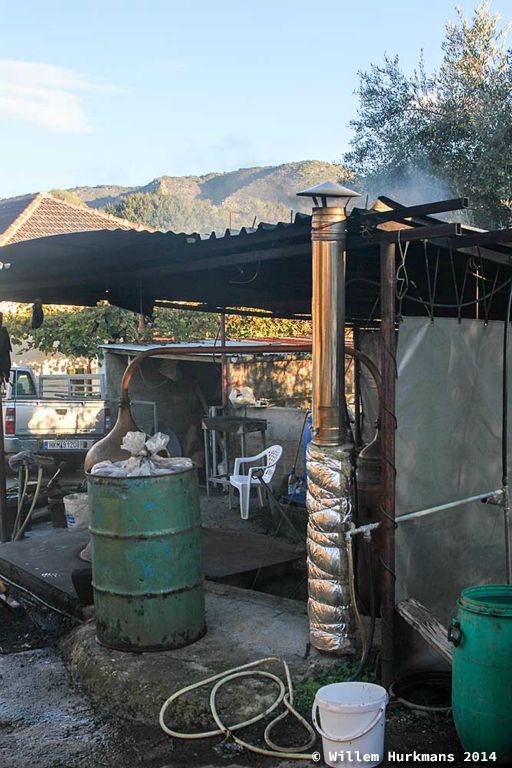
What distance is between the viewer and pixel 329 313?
4.60 meters

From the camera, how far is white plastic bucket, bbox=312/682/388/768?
359cm

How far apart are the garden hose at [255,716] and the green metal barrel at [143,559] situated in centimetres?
65

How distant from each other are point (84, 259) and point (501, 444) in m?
3.87

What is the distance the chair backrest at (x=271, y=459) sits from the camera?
10319mm

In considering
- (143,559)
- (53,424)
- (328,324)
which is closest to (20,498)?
(143,559)

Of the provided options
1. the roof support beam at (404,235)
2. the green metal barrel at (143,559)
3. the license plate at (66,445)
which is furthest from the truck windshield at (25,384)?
the roof support beam at (404,235)

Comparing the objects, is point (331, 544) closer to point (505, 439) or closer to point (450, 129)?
point (505, 439)

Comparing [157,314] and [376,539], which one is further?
[157,314]

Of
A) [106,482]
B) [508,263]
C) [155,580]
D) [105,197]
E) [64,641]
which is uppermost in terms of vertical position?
[105,197]

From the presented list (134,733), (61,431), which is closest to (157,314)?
(61,431)

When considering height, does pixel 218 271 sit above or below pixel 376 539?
above

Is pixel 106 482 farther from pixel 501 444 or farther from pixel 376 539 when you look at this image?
pixel 501 444

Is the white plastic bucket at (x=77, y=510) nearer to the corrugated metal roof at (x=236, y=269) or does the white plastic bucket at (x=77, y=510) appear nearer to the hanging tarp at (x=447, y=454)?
the corrugated metal roof at (x=236, y=269)

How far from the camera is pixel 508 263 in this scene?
5.68 m
